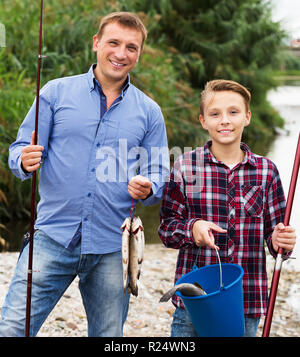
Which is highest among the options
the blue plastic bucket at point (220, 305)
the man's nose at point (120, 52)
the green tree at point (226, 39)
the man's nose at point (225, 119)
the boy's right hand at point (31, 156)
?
the green tree at point (226, 39)

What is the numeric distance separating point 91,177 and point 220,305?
80cm

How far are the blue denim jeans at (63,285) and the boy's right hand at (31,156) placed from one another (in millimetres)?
374

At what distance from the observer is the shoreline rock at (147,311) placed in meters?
4.40

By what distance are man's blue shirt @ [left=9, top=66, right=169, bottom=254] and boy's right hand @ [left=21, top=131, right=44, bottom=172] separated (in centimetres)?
20

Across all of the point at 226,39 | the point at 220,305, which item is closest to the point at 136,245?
the point at 220,305

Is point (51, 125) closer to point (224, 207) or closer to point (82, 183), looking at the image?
point (82, 183)

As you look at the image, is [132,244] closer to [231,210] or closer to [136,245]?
[136,245]

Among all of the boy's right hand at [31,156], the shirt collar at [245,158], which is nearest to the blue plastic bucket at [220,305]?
the shirt collar at [245,158]

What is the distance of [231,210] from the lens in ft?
7.67

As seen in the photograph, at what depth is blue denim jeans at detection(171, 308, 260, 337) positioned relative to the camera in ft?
7.45

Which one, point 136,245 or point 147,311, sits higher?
point 136,245

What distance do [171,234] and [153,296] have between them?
3.08 metres

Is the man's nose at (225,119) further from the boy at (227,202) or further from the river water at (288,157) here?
the river water at (288,157)
